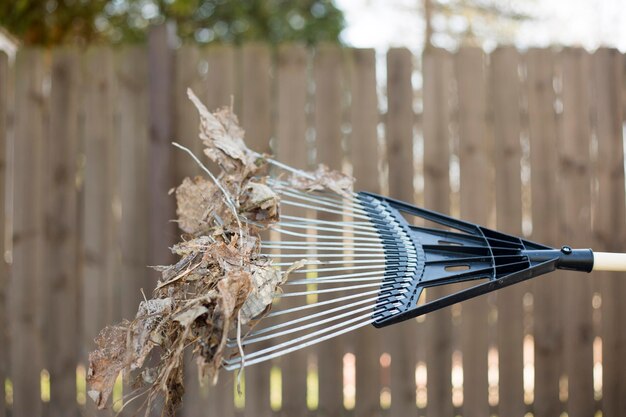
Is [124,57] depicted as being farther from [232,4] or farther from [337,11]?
[337,11]

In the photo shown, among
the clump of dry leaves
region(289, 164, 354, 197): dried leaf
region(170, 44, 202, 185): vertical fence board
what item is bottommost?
the clump of dry leaves

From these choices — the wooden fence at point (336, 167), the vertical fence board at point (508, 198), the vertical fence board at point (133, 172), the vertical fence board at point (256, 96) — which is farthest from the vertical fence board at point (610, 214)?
the vertical fence board at point (133, 172)

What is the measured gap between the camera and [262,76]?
2535mm

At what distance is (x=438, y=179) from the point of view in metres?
2.53

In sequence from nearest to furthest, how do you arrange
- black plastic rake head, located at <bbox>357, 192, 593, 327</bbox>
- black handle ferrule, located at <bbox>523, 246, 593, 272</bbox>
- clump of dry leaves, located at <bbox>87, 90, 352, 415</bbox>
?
clump of dry leaves, located at <bbox>87, 90, 352, 415</bbox>
black plastic rake head, located at <bbox>357, 192, 593, 327</bbox>
black handle ferrule, located at <bbox>523, 246, 593, 272</bbox>

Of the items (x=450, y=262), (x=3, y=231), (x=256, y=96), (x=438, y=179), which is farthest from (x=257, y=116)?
(x=450, y=262)

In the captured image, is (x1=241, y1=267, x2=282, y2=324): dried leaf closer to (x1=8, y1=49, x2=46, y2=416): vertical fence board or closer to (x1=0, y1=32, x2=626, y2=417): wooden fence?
(x1=0, y1=32, x2=626, y2=417): wooden fence

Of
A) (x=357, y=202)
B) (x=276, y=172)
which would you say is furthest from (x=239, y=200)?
(x=276, y=172)

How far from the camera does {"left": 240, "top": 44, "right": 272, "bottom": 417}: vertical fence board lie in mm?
2500

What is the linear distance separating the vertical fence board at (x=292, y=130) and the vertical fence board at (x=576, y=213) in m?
1.05

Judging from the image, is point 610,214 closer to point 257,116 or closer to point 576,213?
point 576,213

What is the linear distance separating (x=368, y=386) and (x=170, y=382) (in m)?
1.27

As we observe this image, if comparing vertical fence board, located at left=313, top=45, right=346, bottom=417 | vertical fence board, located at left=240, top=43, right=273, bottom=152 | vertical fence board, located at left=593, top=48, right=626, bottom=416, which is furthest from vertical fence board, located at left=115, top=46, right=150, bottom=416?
vertical fence board, located at left=593, top=48, right=626, bottom=416

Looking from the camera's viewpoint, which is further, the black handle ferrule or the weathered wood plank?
the weathered wood plank
